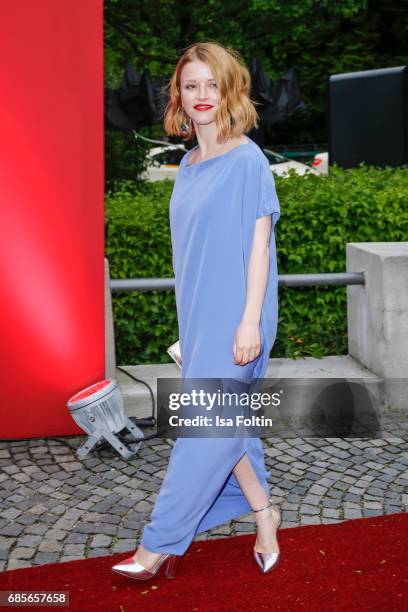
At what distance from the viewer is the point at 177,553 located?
130 inches

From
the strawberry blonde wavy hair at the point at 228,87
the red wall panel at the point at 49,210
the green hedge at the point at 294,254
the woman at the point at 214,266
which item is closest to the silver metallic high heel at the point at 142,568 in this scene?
the woman at the point at 214,266

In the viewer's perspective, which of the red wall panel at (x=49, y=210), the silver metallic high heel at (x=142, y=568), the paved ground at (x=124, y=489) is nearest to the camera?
the silver metallic high heel at (x=142, y=568)

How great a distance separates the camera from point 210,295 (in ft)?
10.5

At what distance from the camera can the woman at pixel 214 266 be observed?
3.14 m

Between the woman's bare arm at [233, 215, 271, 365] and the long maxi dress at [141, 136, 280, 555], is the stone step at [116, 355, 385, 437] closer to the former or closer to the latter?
the long maxi dress at [141, 136, 280, 555]

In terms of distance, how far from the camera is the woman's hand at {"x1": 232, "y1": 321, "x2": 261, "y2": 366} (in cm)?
314

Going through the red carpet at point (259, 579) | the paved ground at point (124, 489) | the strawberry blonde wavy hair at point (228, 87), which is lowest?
the red carpet at point (259, 579)

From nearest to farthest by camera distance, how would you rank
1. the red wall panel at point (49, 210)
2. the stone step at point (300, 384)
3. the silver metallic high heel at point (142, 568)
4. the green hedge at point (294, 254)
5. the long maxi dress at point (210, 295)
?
the long maxi dress at point (210, 295) < the silver metallic high heel at point (142, 568) < the red wall panel at point (49, 210) < the stone step at point (300, 384) < the green hedge at point (294, 254)

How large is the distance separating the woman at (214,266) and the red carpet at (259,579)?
0.13 metres

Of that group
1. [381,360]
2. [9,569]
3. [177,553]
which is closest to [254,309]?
[177,553]

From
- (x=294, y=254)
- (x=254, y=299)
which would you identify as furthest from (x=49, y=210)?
(x=294, y=254)

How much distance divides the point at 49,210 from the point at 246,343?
1.99 metres

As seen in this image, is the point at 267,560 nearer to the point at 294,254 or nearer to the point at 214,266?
the point at 214,266

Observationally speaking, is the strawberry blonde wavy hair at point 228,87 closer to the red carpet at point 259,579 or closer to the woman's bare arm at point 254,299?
the woman's bare arm at point 254,299
